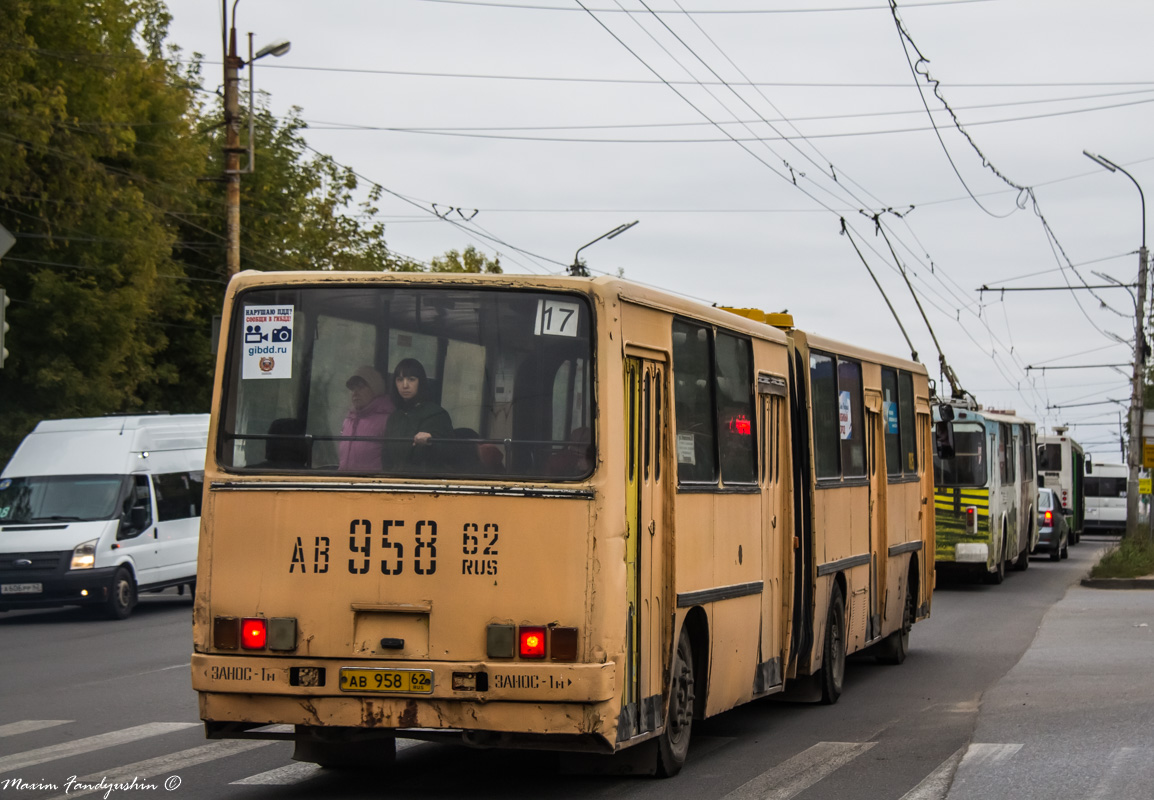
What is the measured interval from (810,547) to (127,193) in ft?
73.5

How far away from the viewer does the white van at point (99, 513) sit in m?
21.4

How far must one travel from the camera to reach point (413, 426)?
804cm

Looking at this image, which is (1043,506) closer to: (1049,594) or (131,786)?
(1049,594)

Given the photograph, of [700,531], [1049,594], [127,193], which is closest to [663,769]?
[700,531]

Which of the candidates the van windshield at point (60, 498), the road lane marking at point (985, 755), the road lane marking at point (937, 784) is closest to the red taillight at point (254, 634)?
the road lane marking at point (937, 784)

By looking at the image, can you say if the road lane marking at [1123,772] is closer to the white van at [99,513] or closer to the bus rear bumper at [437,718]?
the bus rear bumper at [437,718]

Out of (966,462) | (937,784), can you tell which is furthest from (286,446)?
(966,462)

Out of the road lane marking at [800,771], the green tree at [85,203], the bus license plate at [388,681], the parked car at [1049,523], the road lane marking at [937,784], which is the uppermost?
the green tree at [85,203]

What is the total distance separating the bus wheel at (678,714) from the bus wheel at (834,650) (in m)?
3.44

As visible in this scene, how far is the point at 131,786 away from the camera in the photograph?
8.62 meters

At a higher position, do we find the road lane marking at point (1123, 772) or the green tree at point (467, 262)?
the green tree at point (467, 262)

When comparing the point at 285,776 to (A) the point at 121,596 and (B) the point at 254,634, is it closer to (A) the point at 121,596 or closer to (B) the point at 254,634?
(B) the point at 254,634

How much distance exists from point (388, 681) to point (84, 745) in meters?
3.50

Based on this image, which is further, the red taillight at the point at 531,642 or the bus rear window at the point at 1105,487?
the bus rear window at the point at 1105,487
